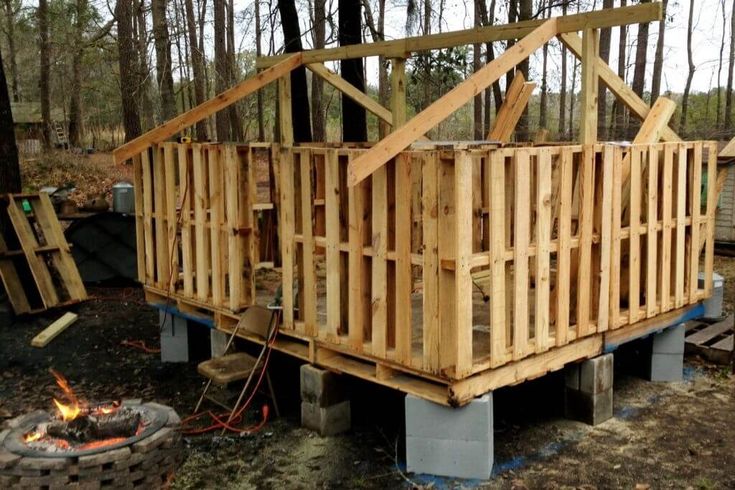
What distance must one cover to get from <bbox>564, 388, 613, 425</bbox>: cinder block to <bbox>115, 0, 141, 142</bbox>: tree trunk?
49.2 ft

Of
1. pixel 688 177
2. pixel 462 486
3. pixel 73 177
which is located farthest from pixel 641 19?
pixel 73 177

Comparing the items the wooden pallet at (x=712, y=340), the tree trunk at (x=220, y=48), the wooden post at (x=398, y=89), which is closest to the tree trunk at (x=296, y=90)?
the wooden post at (x=398, y=89)

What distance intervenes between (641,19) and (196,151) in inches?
150

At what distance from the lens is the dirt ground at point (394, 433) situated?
5.00 m

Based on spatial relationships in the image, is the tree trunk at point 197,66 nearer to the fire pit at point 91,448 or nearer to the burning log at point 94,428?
the fire pit at point 91,448

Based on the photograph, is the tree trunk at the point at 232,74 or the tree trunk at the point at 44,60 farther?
the tree trunk at the point at 44,60

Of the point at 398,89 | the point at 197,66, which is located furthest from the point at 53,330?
the point at 197,66

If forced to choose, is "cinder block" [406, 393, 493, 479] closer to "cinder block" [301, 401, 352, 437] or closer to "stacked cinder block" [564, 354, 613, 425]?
"cinder block" [301, 401, 352, 437]

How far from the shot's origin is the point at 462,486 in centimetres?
481

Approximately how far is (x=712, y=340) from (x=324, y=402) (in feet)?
14.9

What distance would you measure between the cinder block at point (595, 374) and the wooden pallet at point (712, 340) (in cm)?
182

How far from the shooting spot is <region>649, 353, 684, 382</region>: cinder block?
694cm

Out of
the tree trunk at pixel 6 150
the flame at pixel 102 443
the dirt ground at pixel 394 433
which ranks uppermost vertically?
the tree trunk at pixel 6 150

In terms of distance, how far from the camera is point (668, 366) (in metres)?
6.95
